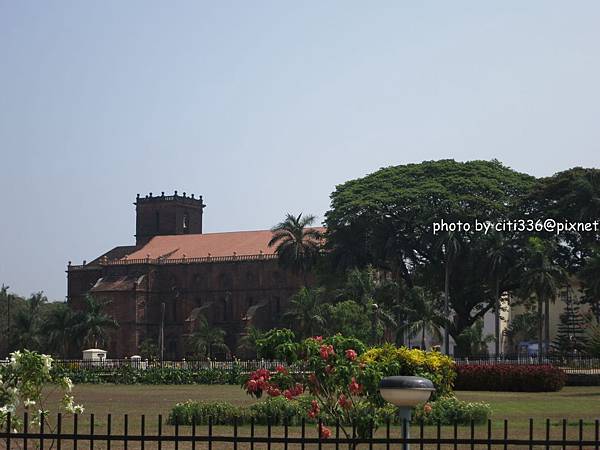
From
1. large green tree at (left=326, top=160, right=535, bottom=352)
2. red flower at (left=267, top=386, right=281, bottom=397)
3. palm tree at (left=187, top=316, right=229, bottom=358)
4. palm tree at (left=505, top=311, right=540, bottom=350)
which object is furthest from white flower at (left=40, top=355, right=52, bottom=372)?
palm tree at (left=187, top=316, right=229, bottom=358)

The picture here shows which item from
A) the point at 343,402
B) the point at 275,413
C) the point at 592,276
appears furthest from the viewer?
the point at 592,276

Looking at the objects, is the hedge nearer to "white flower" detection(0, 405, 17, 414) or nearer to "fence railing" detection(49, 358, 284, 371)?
"white flower" detection(0, 405, 17, 414)

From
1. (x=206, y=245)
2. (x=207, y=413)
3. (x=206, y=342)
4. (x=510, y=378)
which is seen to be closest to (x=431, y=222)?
(x=510, y=378)

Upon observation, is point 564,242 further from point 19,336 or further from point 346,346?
point 346,346

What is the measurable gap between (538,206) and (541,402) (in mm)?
34500

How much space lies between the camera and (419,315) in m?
60.4

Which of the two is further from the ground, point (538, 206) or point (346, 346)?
point (538, 206)

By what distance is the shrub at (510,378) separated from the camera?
129 ft

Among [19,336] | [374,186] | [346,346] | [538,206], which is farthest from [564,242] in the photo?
[346,346]

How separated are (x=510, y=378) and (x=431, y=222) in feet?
81.4

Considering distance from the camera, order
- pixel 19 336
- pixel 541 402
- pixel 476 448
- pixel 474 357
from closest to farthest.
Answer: pixel 476 448, pixel 541 402, pixel 474 357, pixel 19 336

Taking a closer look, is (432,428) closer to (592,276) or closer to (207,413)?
(207,413)

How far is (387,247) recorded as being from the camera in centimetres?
6588

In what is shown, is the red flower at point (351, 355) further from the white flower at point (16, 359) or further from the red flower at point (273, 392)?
the white flower at point (16, 359)
